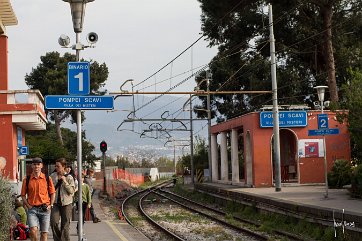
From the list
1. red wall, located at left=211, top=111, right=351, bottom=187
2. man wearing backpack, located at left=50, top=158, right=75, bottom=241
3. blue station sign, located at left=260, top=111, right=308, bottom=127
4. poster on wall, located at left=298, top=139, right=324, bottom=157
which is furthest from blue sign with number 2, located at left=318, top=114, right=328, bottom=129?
man wearing backpack, located at left=50, top=158, right=75, bottom=241

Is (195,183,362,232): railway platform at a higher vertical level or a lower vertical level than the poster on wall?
lower

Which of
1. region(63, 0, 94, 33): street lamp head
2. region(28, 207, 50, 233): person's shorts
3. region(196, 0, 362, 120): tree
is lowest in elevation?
region(28, 207, 50, 233): person's shorts

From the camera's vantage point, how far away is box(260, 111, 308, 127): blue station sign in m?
32.9

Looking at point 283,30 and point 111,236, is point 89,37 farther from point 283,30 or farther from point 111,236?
point 283,30

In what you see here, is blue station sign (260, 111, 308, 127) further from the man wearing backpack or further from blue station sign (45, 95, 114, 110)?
blue station sign (45, 95, 114, 110)

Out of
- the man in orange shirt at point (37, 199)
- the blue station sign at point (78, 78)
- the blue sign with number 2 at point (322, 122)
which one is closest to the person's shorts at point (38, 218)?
the man in orange shirt at point (37, 199)

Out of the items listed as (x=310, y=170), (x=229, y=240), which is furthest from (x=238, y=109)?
(x=229, y=240)

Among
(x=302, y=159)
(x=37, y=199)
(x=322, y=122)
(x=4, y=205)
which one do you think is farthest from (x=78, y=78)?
(x=302, y=159)

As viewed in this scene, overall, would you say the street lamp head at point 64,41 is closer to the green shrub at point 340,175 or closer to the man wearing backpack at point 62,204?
the man wearing backpack at point 62,204

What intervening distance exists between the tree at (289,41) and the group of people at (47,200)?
72.7ft

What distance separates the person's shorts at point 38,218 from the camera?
11539 millimetres

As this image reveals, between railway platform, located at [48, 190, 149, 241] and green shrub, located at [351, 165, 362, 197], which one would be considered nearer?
railway platform, located at [48, 190, 149, 241]

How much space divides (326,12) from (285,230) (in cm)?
1996

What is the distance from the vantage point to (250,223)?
72.2 ft
